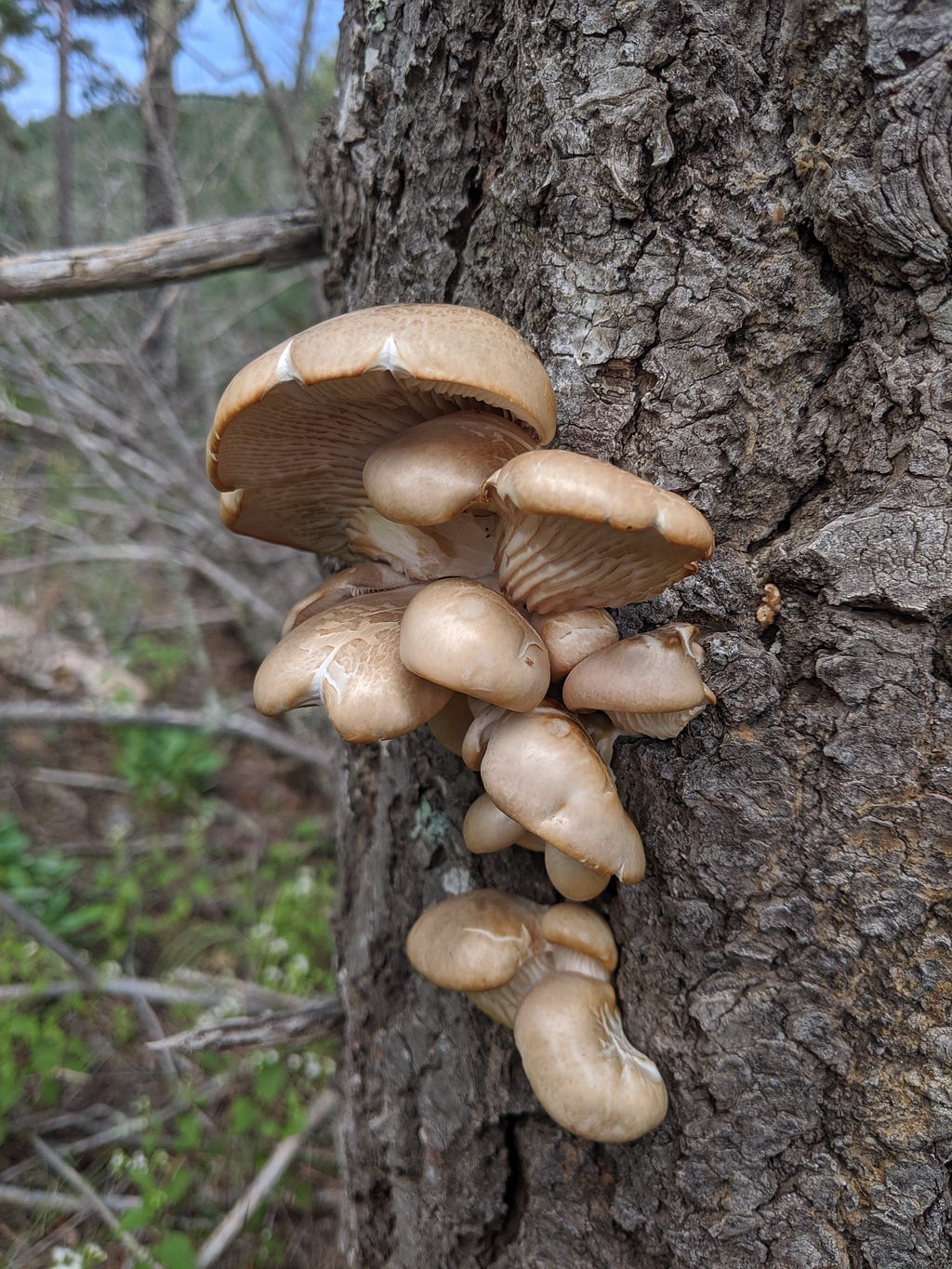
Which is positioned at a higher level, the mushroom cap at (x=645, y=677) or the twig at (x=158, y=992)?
the mushroom cap at (x=645, y=677)

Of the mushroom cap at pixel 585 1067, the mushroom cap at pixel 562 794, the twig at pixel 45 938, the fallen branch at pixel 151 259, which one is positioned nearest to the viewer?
the mushroom cap at pixel 562 794

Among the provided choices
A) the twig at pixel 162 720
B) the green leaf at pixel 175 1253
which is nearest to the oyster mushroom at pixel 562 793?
the green leaf at pixel 175 1253

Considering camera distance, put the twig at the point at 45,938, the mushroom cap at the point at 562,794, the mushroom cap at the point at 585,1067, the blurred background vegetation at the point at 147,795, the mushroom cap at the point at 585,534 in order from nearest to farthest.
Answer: the mushroom cap at the point at 585,534, the mushroom cap at the point at 562,794, the mushroom cap at the point at 585,1067, the blurred background vegetation at the point at 147,795, the twig at the point at 45,938

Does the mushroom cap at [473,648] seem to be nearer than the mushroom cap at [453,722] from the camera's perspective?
Yes

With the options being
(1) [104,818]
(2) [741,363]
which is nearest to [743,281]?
(2) [741,363]

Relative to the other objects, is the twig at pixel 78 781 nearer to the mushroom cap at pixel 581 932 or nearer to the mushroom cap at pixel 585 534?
the mushroom cap at pixel 581 932

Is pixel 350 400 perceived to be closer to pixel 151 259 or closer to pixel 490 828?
pixel 490 828

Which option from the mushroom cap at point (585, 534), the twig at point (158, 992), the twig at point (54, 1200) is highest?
the mushroom cap at point (585, 534)
